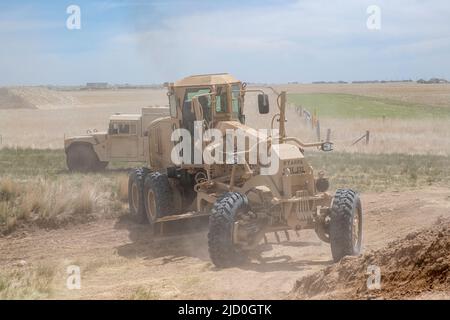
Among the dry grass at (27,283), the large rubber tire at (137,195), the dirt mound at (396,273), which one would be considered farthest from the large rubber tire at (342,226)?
the large rubber tire at (137,195)

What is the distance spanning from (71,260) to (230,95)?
3.75 meters

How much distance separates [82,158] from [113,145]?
1.09m

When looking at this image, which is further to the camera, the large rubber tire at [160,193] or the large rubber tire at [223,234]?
the large rubber tire at [160,193]

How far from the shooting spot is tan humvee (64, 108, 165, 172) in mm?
20859

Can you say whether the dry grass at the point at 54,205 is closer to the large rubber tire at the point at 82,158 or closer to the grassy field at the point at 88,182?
the grassy field at the point at 88,182

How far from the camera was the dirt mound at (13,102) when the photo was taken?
75250 mm

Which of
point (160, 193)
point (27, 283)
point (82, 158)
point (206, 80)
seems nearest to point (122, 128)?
point (82, 158)

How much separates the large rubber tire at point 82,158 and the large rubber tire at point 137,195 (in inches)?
312

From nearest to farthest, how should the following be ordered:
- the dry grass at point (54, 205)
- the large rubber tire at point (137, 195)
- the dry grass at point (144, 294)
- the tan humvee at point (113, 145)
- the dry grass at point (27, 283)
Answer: the dry grass at point (144, 294)
the dry grass at point (27, 283)
the dry grass at point (54, 205)
the large rubber tire at point (137, 195)
the tan humvee at point (113, 145)

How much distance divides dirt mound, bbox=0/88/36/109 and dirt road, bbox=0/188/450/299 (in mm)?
65938

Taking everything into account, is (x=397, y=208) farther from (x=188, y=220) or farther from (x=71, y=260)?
(x=71, y=260)

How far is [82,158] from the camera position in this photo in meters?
21.1

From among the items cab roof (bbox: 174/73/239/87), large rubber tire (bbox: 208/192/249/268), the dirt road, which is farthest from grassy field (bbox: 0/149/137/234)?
large rubber tire (bbox: 208/192/249/268)

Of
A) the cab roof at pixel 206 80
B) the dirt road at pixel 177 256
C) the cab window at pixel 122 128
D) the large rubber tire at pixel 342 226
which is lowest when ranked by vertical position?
the dirt road at pixel 177 256
